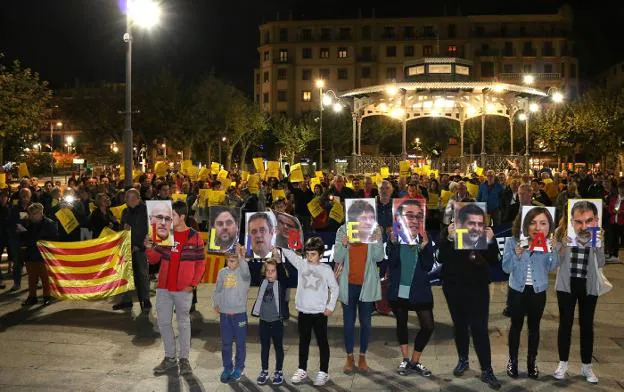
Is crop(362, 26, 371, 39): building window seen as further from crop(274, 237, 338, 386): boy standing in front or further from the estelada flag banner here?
crop(274, 237, 338, 386): boy standing in front

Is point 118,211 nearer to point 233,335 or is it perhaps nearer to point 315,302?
point 233,335

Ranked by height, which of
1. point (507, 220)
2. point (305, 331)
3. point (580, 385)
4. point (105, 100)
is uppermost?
point (105, 100)

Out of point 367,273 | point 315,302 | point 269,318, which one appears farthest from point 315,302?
point 367,273

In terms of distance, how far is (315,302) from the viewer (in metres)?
7.32

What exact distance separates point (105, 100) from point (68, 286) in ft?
165

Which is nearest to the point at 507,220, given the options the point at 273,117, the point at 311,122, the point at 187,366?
the point at 187,366

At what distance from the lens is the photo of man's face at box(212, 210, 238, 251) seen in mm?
7785

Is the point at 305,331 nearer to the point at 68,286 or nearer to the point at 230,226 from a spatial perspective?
the point at 230,226

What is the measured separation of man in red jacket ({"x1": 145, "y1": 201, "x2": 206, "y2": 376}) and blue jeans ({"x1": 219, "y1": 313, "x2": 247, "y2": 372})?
Result: 20.0 inches

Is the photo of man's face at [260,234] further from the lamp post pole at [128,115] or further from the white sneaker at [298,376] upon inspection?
the lamp post pole at [128,115]

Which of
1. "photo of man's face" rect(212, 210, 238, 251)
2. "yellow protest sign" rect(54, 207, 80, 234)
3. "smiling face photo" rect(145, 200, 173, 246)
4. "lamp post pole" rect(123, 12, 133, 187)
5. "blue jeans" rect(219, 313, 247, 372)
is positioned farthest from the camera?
"lamp post pole" rect(123, 12, 133, 187)

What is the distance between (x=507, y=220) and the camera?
1355 cm

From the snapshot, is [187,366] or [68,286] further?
[68,286]

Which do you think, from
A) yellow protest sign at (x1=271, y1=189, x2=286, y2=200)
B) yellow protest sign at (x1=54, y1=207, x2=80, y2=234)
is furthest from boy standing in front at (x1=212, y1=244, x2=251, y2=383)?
yellow protest sign at (x1=271, y1=189, x2=286, y2=200)
